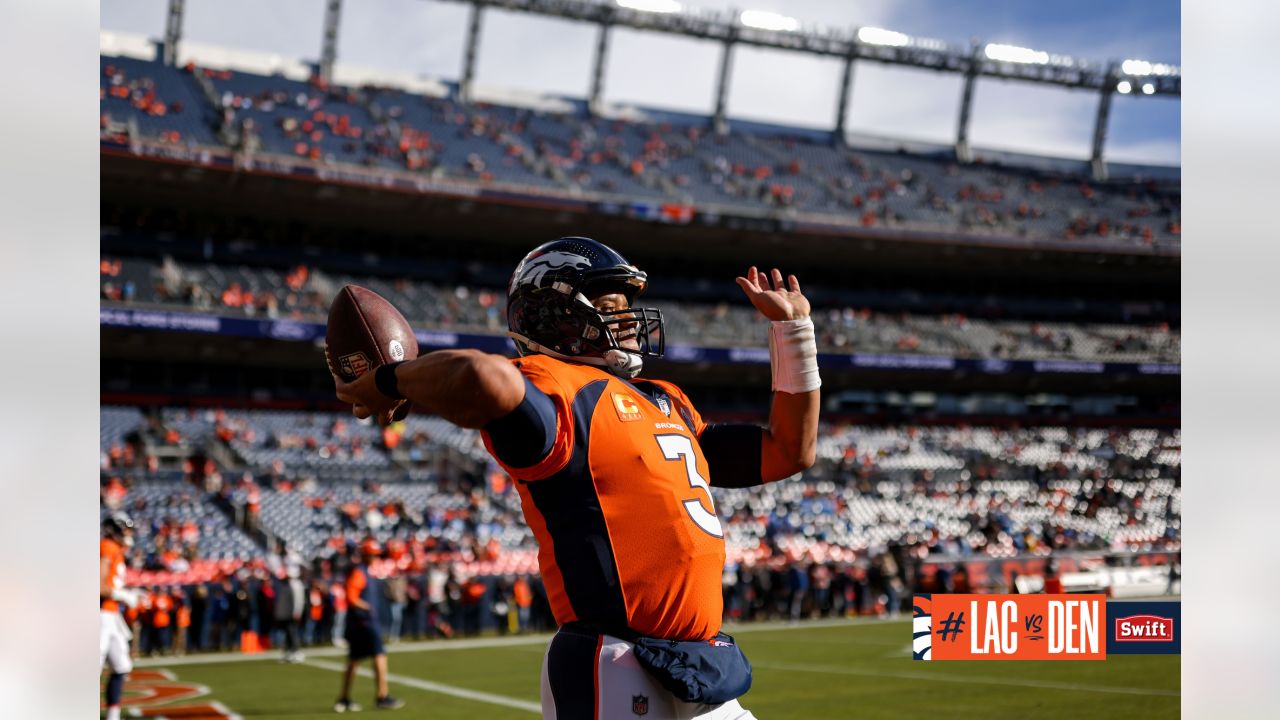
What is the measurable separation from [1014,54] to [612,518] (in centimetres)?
3900

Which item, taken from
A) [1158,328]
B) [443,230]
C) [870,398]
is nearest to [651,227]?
[443,230]

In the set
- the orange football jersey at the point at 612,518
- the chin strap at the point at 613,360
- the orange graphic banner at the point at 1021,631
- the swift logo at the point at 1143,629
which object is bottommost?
the swift logo at the point at 1143,629

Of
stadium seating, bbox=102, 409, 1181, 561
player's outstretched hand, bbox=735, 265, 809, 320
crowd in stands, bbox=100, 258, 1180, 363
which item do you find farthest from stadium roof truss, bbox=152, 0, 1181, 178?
player's outstretched hand, bbox=735, 265, 809, 320

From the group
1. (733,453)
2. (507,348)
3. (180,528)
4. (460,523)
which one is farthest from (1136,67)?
(733,453)

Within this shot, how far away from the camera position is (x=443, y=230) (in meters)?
30.7

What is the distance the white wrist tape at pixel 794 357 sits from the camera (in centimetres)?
284

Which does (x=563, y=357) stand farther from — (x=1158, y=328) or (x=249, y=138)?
(x=1158, y=328)

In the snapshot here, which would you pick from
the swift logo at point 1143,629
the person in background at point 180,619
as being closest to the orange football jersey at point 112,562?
the person in background at point 180,619

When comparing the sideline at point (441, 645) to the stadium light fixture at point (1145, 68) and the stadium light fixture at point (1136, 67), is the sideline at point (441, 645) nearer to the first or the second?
the stadium light fixture at point (1145, 68)

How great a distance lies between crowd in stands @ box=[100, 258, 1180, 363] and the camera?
2577 centimetres

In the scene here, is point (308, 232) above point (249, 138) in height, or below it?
below

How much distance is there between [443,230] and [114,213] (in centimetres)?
807

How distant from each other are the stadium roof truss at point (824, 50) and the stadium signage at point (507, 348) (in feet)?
29.7
